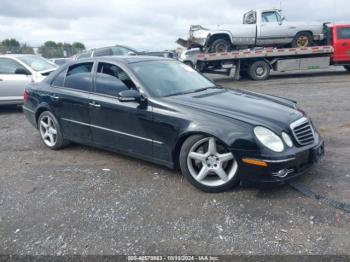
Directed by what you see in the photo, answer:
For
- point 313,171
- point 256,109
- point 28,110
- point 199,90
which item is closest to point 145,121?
point 199,90

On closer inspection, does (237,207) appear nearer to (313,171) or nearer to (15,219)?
A: (313,171)

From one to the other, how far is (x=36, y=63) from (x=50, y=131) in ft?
14.8

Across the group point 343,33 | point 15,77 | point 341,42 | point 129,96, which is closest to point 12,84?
point 15,77

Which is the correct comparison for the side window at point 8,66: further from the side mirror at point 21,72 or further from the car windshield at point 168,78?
the car windshield at point 168,78

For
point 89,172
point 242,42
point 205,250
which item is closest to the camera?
point 205,250

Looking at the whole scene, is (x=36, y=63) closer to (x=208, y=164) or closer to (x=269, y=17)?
(x=208, y=164)

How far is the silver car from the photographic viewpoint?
8.30 metres

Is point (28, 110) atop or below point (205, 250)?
atop

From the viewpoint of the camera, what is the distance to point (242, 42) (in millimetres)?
14219

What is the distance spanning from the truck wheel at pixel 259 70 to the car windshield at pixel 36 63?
8.63 m

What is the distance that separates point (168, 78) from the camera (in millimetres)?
4426

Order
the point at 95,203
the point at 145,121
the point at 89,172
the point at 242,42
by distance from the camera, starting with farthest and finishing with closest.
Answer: the point at 242,42 < the point at 89,172 < the point at 145,121 < the point at 95,203

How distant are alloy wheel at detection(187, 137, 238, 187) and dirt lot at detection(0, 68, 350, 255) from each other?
17 cm

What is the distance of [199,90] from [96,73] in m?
1.45
